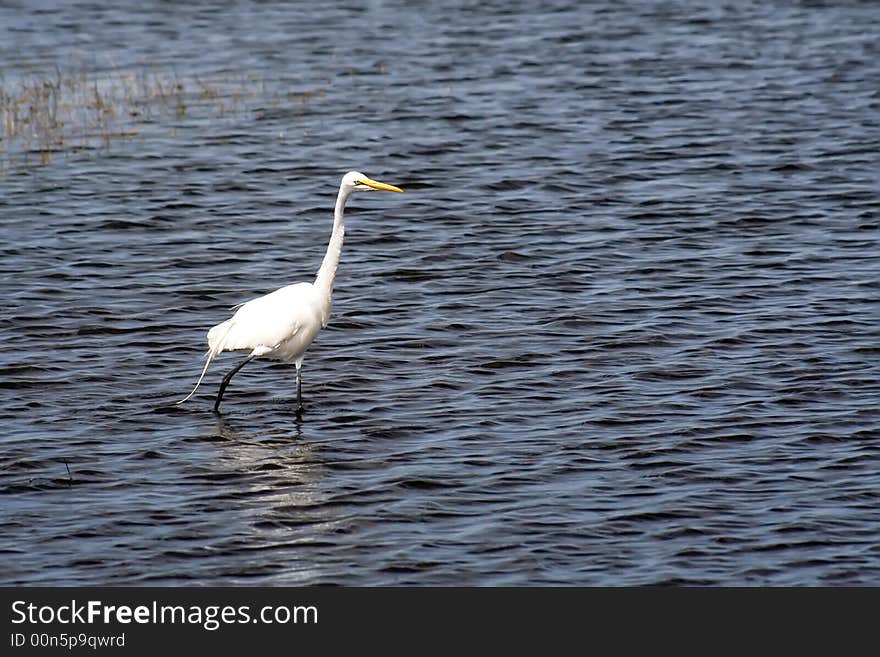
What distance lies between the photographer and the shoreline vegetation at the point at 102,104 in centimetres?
2388

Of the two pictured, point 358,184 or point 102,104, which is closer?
point 358,184

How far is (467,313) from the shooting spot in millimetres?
17125

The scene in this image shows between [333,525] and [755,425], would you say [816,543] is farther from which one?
[333,525]

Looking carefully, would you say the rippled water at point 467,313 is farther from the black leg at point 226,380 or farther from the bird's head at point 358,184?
the bird's head at point 358,184

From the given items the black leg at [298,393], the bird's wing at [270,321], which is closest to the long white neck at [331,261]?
the bird's wing at [270,321]

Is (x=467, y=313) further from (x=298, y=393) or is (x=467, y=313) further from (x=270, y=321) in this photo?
(x=270, y=321)

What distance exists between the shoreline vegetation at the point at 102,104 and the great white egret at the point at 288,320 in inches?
406

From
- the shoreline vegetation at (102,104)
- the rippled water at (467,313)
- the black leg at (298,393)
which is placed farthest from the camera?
the shoreline vegetation at (102,104)

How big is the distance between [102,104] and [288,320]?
43.0 feet

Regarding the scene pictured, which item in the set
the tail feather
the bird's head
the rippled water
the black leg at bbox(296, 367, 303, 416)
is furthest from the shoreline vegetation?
the black leg at bbox(296, 367, 303, 416)

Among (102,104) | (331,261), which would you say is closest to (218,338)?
(331,261)

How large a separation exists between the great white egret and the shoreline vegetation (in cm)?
1031

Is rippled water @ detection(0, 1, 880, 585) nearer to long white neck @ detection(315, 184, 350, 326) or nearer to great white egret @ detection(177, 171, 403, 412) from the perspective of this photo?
great white egret @ detection(177, 171, 403, 412)

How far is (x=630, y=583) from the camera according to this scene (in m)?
10.4
